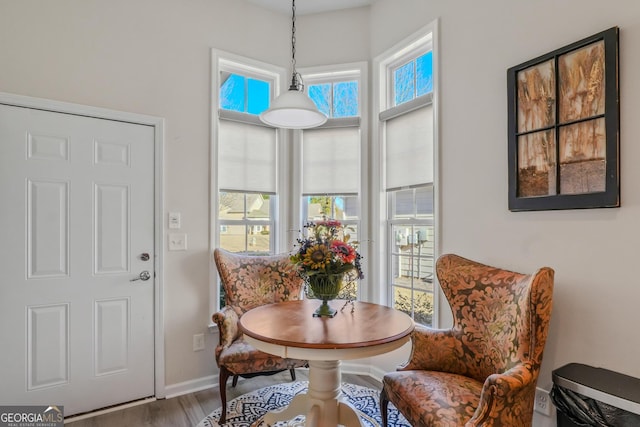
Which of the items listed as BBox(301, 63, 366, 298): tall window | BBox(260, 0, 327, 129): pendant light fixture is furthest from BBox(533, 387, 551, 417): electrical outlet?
BBox(260, 0, 327, 129): pendant light fixture

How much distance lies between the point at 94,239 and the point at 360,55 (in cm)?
262

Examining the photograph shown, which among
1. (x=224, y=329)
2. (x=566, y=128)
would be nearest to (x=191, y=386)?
(x=224, y=329)

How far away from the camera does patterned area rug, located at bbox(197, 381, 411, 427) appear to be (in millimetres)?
2312

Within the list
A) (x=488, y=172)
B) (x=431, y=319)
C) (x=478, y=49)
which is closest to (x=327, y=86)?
(x=478, y=49)

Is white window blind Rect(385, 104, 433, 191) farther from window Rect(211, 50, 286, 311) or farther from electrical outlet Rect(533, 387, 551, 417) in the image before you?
electrical outlet Rect(533, 387, 551, 417)

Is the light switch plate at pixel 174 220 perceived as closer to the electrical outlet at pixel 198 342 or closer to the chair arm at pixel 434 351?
the electrical outlet at pixel 198 342

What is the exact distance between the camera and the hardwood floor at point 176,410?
91.7 inches

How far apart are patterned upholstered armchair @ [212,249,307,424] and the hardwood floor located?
151 mm

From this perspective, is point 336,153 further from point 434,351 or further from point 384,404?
point 384,404

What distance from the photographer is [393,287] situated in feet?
10.2

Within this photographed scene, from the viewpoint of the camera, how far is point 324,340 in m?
1.66

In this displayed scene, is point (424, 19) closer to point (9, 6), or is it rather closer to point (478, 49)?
point (478, 49)

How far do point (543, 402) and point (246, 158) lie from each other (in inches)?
107

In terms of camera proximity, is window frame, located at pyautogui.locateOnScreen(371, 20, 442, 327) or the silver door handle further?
window frame, located at pyautogui.locateOnScreen(371, 20, 442, 327)
